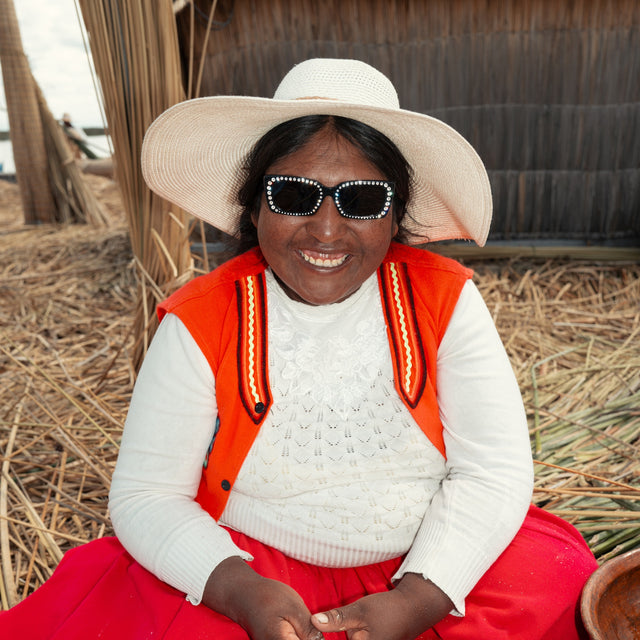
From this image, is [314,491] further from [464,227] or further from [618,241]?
[618,241]

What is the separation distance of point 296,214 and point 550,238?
110 inches

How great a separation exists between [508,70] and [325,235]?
2.62 m

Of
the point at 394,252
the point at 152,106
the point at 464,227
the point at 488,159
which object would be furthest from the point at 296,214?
the point at 488,159

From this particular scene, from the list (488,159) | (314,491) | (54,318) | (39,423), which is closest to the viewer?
(314,491)

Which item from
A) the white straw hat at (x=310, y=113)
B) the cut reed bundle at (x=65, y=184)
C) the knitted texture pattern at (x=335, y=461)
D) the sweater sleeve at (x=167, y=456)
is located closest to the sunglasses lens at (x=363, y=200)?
the white straw hat at (x=310, y=113)

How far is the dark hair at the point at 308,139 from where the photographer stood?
3.89 feet

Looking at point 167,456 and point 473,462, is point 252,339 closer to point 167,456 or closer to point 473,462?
point 167,456

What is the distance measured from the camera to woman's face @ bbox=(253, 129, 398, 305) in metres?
1.17

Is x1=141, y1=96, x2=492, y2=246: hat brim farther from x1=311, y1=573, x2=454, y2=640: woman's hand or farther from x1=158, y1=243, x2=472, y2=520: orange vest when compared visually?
x1=311, y1=573, x2=454, y2=640: woman's hand

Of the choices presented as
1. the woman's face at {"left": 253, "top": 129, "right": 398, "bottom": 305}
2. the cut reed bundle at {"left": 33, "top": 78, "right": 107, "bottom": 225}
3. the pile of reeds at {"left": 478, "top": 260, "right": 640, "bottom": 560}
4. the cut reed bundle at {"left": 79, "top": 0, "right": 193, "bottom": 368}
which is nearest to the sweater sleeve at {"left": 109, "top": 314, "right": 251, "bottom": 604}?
the woman's face at {"left": 253, "top": 129, "right": 398, "bottom": 305}

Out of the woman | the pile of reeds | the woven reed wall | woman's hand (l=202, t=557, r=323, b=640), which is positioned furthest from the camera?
the woven reed wall

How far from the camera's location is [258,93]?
3361 mm

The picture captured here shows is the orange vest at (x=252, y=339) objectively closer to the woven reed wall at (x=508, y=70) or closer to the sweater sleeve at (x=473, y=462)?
the sweater sleeve at (x=473, y=462)

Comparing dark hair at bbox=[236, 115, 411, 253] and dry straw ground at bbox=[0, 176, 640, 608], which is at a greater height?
dark hair at bbox=[236, 115, 411, 253]
